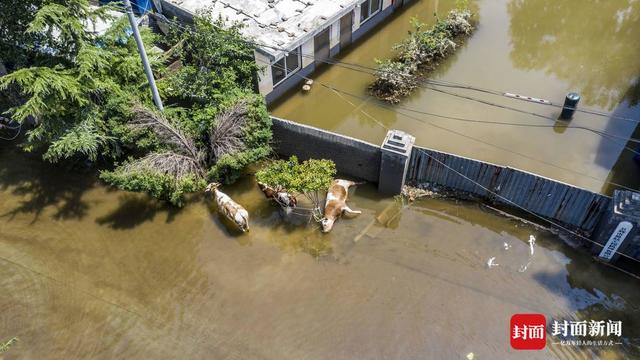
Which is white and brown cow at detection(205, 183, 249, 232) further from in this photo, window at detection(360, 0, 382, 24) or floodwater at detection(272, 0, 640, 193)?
window at detection(360, 0, 382, 24)

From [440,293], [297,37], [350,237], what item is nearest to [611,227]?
[440,293]

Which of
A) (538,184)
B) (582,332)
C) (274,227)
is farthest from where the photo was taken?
(274,227)

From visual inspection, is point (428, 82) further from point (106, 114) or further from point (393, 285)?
point (106, 114)

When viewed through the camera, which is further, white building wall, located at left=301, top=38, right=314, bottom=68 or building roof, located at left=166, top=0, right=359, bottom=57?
white building wall, located at left=301, top=38, right=314, bottom=68

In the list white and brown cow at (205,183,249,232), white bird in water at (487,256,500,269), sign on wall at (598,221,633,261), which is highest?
sign on wall at (598,221,633,261)

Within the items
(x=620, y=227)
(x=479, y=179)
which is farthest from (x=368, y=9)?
(x=620, y=227)

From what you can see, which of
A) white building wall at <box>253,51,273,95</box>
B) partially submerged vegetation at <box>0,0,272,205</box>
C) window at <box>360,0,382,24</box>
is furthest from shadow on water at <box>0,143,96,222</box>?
window at <box>360,0,382,24</box>

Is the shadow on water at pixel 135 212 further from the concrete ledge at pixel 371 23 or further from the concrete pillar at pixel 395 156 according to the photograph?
the concrete ledge at pixel 371 23
